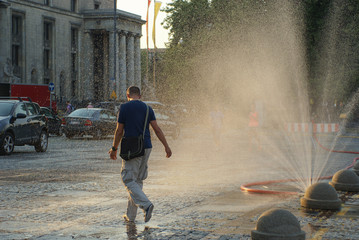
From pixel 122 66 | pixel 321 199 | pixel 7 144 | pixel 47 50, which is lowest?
pixel 7 144

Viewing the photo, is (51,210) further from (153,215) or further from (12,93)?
(12,93)

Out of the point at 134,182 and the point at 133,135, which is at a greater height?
the point at 133,135

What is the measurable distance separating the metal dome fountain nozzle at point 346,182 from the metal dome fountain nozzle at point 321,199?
1963 mm

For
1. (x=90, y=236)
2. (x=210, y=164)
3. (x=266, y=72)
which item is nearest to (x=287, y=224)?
(x=90, y=236)

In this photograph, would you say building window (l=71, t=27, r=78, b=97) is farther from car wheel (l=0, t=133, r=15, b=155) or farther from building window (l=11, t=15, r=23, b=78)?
car wheel (l=0, t=133, r=15, b=155)

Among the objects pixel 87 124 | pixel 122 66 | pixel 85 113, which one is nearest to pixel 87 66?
pixel 122 66

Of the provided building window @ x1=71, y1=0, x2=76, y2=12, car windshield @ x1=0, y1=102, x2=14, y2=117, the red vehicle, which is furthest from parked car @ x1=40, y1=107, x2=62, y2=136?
building window @ x1=71, y1=0, x2=76, y2=12

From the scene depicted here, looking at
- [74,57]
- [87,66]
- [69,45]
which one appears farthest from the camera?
[87,66]

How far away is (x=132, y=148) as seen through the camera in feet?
25.1

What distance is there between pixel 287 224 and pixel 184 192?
15.6 ft

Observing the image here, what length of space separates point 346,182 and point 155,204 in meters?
3.61

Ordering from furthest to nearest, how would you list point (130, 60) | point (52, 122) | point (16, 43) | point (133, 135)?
point (130, 60), point (16, 43), point (52, 122), point (133, 135)

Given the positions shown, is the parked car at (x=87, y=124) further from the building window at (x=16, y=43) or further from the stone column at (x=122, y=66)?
the stone column at (x=122, y=66)

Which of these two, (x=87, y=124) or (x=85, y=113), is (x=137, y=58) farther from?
(x=87, y=124)
